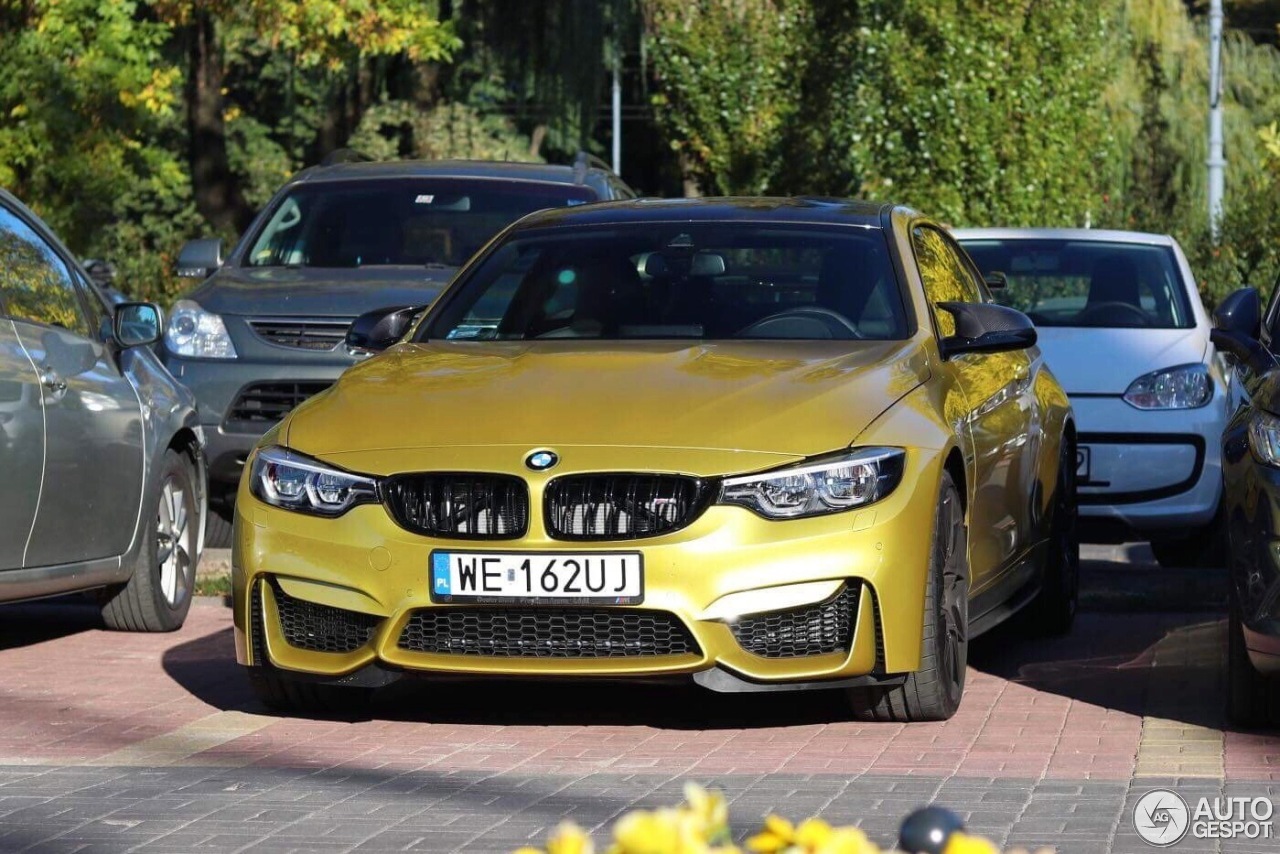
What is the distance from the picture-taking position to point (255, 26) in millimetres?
21109

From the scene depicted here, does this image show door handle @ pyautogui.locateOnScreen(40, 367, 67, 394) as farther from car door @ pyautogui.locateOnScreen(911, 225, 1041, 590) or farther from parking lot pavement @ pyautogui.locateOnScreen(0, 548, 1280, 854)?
car door @ pyautogui.locateOnScreen(911, 225, 1041, 590)

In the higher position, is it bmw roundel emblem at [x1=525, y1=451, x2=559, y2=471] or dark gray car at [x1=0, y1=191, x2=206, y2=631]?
bmw roundel emblem at [x1=525, y1=451, x2=559, y2=471]

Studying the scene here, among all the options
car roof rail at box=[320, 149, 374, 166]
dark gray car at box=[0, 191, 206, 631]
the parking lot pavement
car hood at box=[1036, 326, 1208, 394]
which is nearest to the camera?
the parking lot pavement

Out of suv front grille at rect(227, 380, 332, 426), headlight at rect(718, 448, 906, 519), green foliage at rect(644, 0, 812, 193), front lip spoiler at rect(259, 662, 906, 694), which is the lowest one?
green foliage at rect(644, 0, 812, 193)

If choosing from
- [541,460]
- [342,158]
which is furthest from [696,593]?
[342,158]

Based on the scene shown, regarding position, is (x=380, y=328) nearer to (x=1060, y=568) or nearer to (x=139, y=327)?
(x=139, y=327)

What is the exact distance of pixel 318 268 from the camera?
11562 mm

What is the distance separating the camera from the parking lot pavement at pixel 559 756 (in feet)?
17.0

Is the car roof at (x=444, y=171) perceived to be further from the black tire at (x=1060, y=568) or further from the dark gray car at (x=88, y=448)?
the black tire at (x=1060, y=568)

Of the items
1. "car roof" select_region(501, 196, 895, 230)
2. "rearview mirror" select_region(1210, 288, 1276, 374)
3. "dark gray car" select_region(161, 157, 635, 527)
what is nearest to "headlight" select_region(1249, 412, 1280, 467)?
"rearview mirror" select_region(1210, 288, 1276, 374)

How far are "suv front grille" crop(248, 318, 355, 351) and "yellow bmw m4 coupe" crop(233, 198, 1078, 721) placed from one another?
3712 millimetres

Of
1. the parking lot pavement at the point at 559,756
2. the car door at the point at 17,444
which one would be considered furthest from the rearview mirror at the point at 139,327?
the parking lot pavement at the point at 559,756

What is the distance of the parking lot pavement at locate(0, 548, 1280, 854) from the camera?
17.0ft

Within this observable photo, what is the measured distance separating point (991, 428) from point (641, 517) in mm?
1702
